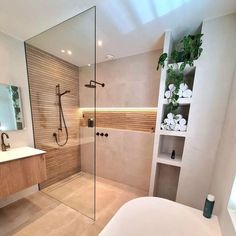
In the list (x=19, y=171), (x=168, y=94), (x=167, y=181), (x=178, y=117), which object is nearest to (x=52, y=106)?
(x=19, y=171)

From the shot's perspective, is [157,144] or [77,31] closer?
[77,31]

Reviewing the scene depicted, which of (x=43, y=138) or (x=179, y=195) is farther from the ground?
(x=43, y=138)

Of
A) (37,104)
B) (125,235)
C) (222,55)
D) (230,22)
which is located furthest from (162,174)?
(37,104)

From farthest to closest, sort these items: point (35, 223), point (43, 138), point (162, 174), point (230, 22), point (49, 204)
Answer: point (43, 138), point (162, 174), point (49, 204), point (35, 223), point (230, 22)

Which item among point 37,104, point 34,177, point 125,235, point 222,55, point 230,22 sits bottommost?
point 125,235

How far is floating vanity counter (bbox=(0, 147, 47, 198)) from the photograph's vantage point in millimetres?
1329

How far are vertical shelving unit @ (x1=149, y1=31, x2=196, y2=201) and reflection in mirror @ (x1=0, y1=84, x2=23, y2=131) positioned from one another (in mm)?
2081

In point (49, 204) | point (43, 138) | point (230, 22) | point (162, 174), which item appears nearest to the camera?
point (230, 22)

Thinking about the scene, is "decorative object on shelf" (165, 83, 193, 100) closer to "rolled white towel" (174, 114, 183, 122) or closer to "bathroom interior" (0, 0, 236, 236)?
"bathroom interior" (0, 0, 236, 236)

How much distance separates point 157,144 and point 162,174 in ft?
2.31

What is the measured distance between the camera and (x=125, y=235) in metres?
1.11

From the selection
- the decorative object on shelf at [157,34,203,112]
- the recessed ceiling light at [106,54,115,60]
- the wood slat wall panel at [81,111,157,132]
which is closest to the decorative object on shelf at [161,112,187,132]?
the decorative object on shelf at [157,34,203,112]

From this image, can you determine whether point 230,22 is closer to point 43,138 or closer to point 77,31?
point 77,31

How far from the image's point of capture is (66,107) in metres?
2.41
